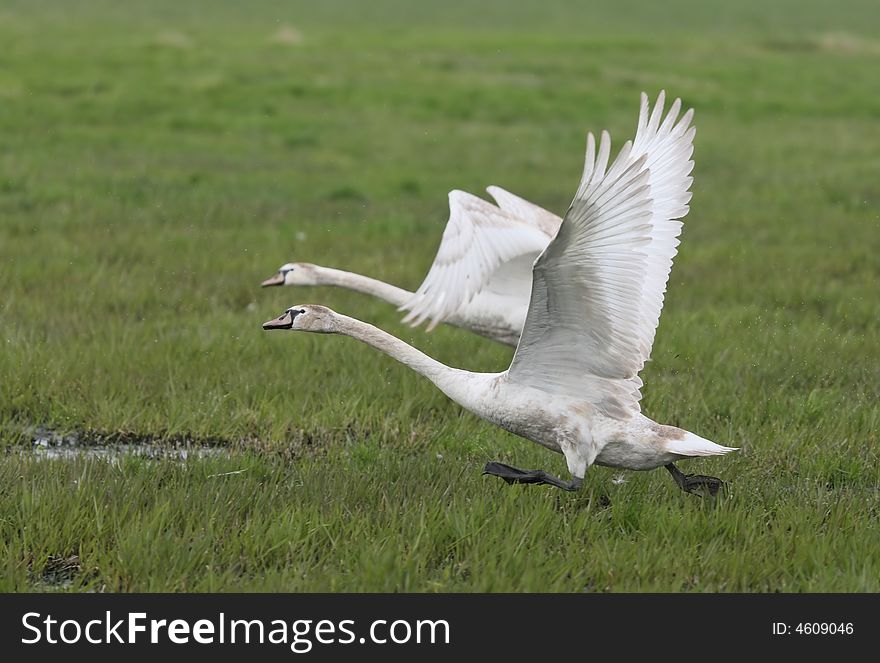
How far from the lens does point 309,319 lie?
6.11 meters

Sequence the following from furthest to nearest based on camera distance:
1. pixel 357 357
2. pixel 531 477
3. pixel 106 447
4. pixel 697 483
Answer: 1. pixel 357 357
2. pixel 106 447
3. pixel 697 483
4. pixel 531 477

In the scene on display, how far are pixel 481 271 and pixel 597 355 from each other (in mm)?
1801

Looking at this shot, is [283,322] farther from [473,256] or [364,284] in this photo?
[473,256]

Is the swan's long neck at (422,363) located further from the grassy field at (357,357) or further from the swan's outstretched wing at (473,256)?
the swan's outstretched wing at (473,256)

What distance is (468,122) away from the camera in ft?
76.2

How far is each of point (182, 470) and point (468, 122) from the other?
17.8 metres

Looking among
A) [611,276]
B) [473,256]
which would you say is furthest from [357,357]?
[611,276]

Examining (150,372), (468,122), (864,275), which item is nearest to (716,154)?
(468,122)

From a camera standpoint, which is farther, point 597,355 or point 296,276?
point 296,276

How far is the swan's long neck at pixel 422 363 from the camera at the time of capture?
5.87 m

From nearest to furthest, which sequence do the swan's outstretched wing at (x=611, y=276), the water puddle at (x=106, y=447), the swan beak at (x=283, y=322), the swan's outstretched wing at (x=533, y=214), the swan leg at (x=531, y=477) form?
the swan's outstretched wing at (x=611, y=276), the swan leg at (x=531, y=477), the swan beak at (x=283, y=322), the water puddle at (x=106, y=447), the swan's outstretched wing at (x=533, y=214)

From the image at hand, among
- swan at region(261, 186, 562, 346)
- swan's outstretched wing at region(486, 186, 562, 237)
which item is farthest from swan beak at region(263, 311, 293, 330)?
swan's outstretched wing at region(486, 186, 562, 237)

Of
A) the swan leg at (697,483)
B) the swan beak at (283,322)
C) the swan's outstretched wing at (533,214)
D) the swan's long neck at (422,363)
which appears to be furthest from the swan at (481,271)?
the swan leg at (697,483)

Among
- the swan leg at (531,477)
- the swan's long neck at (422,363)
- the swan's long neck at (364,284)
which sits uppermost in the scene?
the swan's long neck at (364,284)
